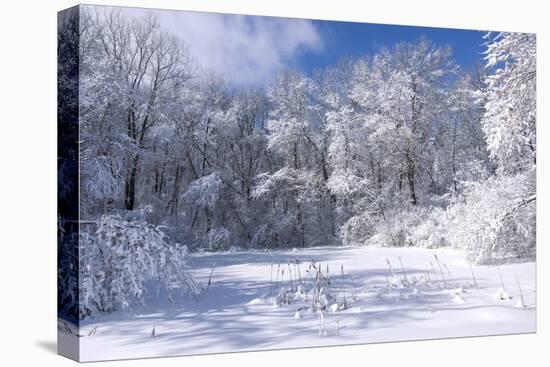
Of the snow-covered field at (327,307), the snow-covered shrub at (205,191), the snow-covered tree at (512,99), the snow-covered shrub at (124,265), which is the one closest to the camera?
the snow-covered shrub at (124,265)

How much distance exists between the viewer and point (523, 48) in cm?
948

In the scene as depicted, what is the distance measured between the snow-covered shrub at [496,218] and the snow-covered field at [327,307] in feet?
0.72

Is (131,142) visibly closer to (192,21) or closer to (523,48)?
(192,21)

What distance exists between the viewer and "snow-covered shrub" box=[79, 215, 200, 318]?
7062 millimetres

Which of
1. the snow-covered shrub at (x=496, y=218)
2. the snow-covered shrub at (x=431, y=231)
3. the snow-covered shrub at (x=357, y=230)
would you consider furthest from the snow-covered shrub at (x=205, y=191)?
the snow-covered shrub at (x=496, y=218)

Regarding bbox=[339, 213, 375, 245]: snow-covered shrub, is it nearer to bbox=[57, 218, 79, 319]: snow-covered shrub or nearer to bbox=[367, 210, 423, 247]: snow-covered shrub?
bbox=[367, 210, 423, 247]: snow-covered shrub

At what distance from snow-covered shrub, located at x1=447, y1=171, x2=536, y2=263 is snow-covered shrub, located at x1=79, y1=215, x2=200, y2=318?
3814mm

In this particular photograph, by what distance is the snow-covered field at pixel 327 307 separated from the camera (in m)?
7.21

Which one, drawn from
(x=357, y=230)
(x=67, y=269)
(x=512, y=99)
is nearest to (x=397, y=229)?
(x=357, y=230)

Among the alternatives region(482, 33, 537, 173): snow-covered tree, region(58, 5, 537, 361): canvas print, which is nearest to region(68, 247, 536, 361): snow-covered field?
region(58, 5, 537, 361): canvas print

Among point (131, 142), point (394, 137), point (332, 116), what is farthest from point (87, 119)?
point (394, 137)

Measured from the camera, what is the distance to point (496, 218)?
937 centimetres

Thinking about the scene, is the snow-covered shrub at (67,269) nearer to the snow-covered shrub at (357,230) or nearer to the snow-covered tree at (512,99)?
the snow-covered shrub at (357,230)

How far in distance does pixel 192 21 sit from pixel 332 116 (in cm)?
224
